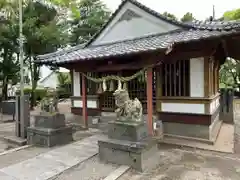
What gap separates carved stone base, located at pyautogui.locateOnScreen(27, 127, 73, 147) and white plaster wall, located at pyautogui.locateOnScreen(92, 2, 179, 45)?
4.42 metres

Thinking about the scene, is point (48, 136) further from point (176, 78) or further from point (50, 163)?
point (176, 78)

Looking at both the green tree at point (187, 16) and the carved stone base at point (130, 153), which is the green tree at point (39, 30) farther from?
the green tree at point (187, 16)

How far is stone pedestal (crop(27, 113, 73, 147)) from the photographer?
6.00 m

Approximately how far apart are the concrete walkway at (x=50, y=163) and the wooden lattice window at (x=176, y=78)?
3.13 metres

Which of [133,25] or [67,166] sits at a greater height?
[133,25]

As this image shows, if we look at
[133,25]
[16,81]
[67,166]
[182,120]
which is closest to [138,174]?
[67,166]

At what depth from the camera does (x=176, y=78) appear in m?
6.93

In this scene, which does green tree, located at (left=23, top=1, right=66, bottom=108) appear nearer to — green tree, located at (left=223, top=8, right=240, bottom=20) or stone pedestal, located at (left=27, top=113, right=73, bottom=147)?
stone pedestal, located at (left=27, top=113, right=73, bottom=147)

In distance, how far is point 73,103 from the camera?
9.76 meters

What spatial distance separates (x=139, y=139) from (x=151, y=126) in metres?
2.13

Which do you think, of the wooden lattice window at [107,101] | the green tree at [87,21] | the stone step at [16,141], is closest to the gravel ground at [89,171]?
the stone step at [16,141]

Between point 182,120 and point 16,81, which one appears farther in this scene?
point 16,81

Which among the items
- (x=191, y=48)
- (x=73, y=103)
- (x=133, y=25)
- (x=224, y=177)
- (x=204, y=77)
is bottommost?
(x=224, y=177)

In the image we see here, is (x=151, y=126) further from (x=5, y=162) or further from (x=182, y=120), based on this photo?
(x=5, y=162)
